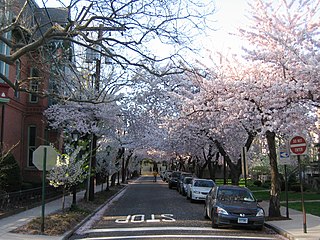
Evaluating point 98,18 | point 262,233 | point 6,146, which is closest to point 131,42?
point 98,18

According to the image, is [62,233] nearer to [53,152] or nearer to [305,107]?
[53,152]

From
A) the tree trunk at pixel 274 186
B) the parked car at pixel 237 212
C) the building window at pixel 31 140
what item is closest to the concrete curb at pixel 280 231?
the parked car at pixel 237 212

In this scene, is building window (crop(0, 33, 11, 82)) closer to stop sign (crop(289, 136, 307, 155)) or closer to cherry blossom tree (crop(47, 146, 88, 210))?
cherry blossom tree (crop(47, 146, 88, 210))

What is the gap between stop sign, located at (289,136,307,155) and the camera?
1266 cm

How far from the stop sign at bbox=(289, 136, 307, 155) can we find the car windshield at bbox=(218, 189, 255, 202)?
261 centimetres

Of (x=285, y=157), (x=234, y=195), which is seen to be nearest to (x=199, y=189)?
(x=285, y=157)

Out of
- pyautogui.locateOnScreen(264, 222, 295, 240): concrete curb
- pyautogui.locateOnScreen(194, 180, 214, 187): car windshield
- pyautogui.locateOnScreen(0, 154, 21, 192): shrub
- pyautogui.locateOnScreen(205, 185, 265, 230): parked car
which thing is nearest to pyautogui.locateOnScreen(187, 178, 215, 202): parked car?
pyautogui.locateOnScreen(194, 180, 214, 187): car windshield

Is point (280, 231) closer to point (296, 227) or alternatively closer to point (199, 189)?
point (296, 227)

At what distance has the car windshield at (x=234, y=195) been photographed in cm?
1451

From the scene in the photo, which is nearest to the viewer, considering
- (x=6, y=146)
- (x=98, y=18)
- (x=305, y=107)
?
(x=98, y=18)

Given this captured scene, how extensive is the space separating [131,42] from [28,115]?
18.3 meters

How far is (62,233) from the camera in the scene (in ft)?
40.7

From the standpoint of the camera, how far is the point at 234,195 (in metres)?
14.8

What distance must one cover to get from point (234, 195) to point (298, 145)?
3.18m
